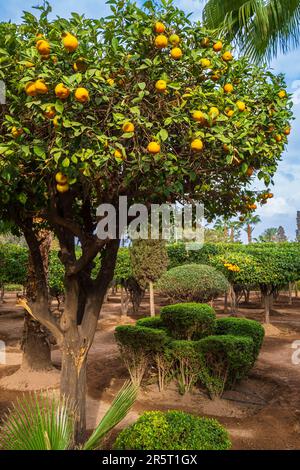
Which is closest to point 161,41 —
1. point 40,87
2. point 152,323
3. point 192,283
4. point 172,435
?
point 40,87

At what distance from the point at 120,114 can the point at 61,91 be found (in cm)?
54

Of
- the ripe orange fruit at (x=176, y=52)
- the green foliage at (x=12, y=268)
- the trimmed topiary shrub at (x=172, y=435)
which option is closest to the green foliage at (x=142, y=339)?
the trimmed topiary shrub at (x=172, y=435)

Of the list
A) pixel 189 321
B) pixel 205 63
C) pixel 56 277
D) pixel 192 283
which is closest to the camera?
pixel 205 63

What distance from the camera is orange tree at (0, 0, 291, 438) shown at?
3379 mm

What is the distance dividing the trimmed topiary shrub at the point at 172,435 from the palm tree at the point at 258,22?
780 cm

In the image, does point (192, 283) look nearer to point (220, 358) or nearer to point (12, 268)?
point (12, 268)

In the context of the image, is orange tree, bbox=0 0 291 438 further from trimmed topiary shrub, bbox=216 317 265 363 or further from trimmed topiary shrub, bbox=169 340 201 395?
trimmed topiary shrub, bbox=216 317 265 363

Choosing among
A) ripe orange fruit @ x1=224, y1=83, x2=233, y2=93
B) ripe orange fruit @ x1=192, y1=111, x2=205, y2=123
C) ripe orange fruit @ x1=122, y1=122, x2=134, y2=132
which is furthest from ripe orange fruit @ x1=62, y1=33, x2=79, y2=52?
ripe orange fruit @ x1=224, y1=83, x2=233, y2=93

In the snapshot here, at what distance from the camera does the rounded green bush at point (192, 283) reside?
15062 millimetres

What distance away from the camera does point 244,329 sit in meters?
8.52

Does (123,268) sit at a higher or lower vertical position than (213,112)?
lower

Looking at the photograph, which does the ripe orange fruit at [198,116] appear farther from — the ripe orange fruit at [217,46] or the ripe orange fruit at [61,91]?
the ripe orange fruit at [61,91]

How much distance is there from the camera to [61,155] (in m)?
3.49
